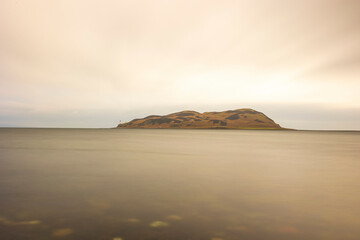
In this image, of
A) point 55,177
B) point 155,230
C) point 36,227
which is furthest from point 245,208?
point 55,177

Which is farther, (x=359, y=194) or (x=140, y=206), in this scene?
(x=359, y=194)

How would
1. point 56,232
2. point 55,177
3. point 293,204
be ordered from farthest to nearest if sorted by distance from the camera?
point 55,177 → point 293,204 → point 56,232

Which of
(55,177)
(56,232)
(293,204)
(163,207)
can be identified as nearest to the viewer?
(56,232)

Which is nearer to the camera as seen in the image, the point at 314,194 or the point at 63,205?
the point at 63,205

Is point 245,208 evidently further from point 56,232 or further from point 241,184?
point 56,232

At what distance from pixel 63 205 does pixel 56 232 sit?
7.91 feet

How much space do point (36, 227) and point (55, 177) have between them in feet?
25.2

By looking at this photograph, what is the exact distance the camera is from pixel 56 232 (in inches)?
219

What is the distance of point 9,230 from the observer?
18.3 ft

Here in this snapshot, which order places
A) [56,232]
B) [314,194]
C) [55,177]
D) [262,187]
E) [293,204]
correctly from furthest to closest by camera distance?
[55,177]
[262,187]
[314,194]
[293,204]
[56,232]

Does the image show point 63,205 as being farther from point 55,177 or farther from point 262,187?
point 262,187

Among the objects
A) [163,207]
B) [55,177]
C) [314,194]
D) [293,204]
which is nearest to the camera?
[163,207]

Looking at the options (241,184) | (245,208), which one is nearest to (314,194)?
(241,184)

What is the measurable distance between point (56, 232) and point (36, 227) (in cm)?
75
